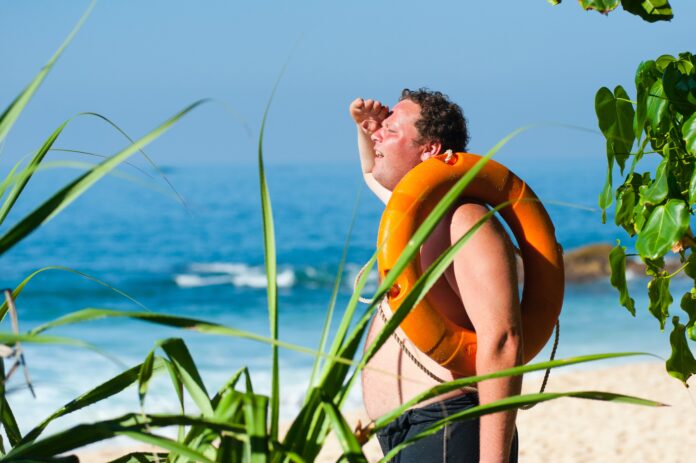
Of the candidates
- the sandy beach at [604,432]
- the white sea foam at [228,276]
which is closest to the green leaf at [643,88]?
the sandy beach at [604,432]

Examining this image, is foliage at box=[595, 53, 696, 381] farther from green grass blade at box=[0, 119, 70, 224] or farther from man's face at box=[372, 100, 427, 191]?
green grass blade at box=[0, 119, 70, 224]

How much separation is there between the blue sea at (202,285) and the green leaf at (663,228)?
0.53ft

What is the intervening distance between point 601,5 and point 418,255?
0.59 metres

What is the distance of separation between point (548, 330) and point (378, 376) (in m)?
0.37

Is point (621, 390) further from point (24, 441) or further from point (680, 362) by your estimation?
point (24, 441)

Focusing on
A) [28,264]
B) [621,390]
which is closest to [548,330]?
[621,390]

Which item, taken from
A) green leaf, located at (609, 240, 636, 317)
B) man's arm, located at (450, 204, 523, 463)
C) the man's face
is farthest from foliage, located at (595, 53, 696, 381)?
the man's face

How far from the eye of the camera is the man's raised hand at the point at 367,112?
2.37 m

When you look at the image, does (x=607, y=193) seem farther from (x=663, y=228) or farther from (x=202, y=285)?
(x=202, y=285)

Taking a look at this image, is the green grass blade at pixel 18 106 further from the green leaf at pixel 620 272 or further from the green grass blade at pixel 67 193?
the green leaf at pixel 620 272

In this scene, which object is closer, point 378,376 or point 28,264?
point 378,376

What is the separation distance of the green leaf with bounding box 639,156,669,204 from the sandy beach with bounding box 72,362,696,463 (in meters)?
4.68

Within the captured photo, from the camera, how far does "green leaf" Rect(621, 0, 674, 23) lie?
1.74 m

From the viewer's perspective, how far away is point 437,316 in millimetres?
1849
